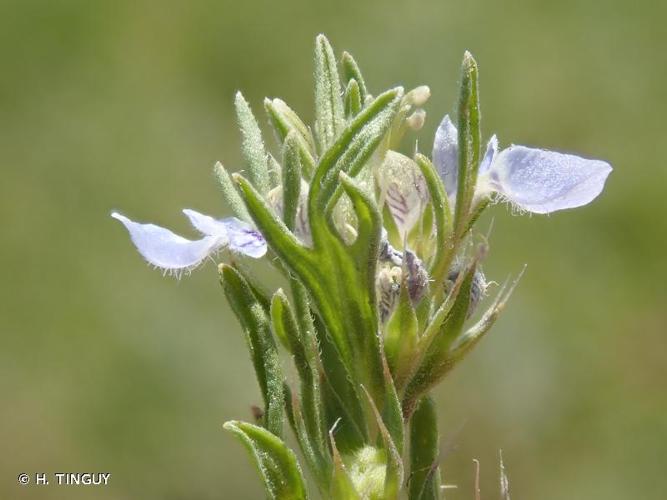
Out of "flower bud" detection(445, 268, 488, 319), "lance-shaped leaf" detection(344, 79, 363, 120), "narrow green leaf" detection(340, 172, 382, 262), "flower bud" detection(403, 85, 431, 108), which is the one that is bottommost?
"flower bud" detection(445, 268, 488, 319)

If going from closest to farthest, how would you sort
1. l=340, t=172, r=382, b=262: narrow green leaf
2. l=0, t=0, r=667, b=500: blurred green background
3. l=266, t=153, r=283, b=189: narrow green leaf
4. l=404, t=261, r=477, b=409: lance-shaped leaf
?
l=340, t=172, r=382, b=262: narrow green leaf
l=404, t=261, r=477, b=409: lance-shaped leaf
l=266, t=153, r=283, b=189: narrow green leaf
l=0, t=0, r=667, b=500: blurred green background

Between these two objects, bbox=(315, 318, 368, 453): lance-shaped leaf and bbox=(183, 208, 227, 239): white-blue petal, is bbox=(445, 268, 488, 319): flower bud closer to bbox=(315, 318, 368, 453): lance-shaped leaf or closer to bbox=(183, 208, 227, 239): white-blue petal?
bbox=(315, 318, 368, 453): lance-shaped leaf

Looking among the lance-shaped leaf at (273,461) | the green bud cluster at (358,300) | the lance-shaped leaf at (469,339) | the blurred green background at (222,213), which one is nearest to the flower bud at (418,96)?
the green bud cluster at (358,300)

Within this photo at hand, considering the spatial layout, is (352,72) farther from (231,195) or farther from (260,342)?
(260,342)

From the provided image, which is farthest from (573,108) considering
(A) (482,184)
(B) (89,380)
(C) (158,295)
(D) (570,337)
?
(A) (482,184)

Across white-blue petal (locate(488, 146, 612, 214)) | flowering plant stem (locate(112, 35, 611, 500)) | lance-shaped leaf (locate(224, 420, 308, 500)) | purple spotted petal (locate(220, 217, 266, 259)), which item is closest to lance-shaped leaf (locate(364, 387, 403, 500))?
flowering plant stem (locate(112, 35, 611, 500))

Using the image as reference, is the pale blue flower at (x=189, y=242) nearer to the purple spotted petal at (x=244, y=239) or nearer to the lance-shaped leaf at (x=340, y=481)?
the purple spotted petal at (x=244, y=239)
